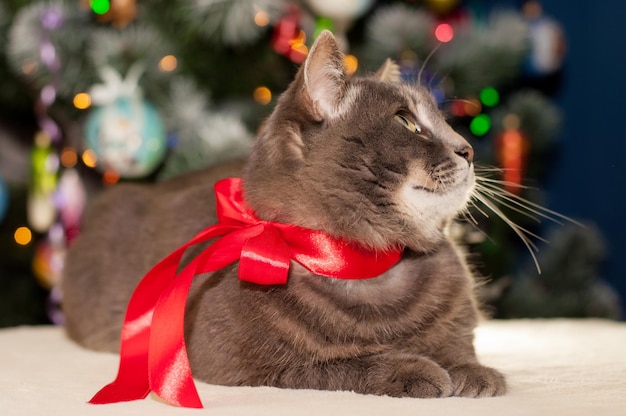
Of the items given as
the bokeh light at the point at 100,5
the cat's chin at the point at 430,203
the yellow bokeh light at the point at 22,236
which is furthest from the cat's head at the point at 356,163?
the yellow bokeh light at the point at 22,236

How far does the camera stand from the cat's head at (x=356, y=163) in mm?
1191

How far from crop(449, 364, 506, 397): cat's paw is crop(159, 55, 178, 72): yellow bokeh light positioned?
1286 mm

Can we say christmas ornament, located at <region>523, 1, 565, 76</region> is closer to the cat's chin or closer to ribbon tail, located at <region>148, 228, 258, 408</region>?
the cat's chin

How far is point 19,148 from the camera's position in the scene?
293 cm

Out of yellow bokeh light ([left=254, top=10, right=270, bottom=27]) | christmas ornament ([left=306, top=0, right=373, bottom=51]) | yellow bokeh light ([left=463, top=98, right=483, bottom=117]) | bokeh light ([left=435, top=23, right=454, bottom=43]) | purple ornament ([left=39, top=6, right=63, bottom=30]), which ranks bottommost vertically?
yellow bokeh light ([left=463, top=98, right=483, bottom=117])

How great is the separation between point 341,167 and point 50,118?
156 centimetres

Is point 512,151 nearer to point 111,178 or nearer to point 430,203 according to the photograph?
point 111,178

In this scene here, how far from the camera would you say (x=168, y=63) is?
85.2 inches

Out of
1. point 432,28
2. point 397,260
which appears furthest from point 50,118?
point 397,260

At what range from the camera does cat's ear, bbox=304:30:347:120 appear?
4.00 feet

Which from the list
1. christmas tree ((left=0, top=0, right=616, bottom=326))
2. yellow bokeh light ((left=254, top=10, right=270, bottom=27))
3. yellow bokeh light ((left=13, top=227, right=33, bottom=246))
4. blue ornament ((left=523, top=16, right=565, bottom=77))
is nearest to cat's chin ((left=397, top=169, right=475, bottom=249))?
→ christmas tree ((left=0, top=0, right=616, bottom=326))

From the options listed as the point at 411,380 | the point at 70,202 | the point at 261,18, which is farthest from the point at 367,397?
the point at 70,202

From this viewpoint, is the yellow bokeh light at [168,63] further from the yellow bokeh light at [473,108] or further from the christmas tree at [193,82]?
the yellow bokeh light at [473,108]

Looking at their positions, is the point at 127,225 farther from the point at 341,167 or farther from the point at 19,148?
the point at 19,148
